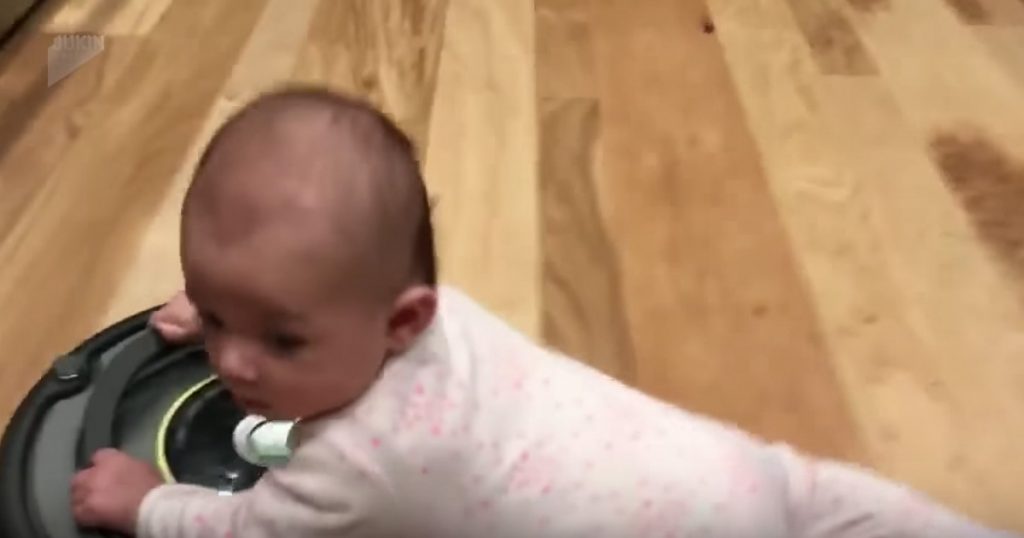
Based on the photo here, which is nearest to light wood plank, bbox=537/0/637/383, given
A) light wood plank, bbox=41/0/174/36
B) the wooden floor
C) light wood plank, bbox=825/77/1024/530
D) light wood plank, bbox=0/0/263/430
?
the wooden floor

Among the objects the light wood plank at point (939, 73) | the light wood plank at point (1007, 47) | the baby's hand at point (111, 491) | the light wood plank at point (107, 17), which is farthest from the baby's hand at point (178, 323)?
the light wood plank at point (1007, 47)

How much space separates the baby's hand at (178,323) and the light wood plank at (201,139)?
0.17 meters

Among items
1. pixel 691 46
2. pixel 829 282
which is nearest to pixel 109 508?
pixel 829 282

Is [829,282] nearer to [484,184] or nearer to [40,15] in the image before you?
[484,184]

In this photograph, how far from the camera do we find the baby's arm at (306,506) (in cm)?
63

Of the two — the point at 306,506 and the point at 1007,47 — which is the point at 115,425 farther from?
the point at 1007,47

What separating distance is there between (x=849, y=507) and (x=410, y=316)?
0.29 meters

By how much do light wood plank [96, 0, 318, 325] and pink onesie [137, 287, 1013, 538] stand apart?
358 mm

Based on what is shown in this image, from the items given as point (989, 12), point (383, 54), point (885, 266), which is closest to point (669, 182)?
point (885, 266)

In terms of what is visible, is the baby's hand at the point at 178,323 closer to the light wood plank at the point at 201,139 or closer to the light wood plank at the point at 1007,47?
the light wood plank at the point at 201,139

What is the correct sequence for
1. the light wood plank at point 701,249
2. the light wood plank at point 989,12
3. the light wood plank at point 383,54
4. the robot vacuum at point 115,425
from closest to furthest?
the robot vacuum at point 115,425 < the light wood plank at point 701,249 < the light wood plank at point 383,54 < the light wood plank at point 989,12

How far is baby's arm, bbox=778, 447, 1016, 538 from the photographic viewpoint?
0.75 meters

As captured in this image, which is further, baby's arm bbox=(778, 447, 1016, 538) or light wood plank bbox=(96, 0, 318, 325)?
light wood plank bbox=(96, 0, 318, 325)

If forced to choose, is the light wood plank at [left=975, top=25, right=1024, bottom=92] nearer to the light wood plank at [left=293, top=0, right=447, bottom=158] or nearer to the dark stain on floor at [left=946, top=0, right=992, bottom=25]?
the dark stain on floor at [left=946, top=0, right=992, bottom=25]
